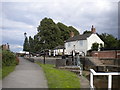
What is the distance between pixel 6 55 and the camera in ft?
64.5

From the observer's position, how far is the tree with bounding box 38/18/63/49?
54.6m

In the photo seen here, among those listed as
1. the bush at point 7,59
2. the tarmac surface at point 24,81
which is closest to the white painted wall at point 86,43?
the bush at point 7,59

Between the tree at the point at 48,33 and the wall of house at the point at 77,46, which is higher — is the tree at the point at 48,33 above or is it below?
above

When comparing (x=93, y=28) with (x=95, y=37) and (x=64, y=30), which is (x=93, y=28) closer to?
(x=95, y=37)

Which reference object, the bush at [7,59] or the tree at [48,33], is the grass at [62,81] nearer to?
the bush at [7,59]

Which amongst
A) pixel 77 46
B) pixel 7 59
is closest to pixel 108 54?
pixel 7 59

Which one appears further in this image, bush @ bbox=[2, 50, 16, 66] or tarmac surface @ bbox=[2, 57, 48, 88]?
bush @ bbox=[2, 50, 16, 66]

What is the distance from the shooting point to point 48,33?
183 feet

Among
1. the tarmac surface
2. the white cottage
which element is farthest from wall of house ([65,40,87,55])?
the tarmac surface

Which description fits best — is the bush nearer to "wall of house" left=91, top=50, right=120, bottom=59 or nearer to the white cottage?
"wall of house" left=91, top=50, right=120, bottom=59

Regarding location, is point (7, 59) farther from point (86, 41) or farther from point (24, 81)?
point (86, 41)

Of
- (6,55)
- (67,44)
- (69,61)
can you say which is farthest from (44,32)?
(6,55)

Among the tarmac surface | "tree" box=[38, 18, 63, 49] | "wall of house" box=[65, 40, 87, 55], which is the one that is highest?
"tree" box=[38, 18, 63, 49]

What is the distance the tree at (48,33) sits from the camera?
54.6 m
